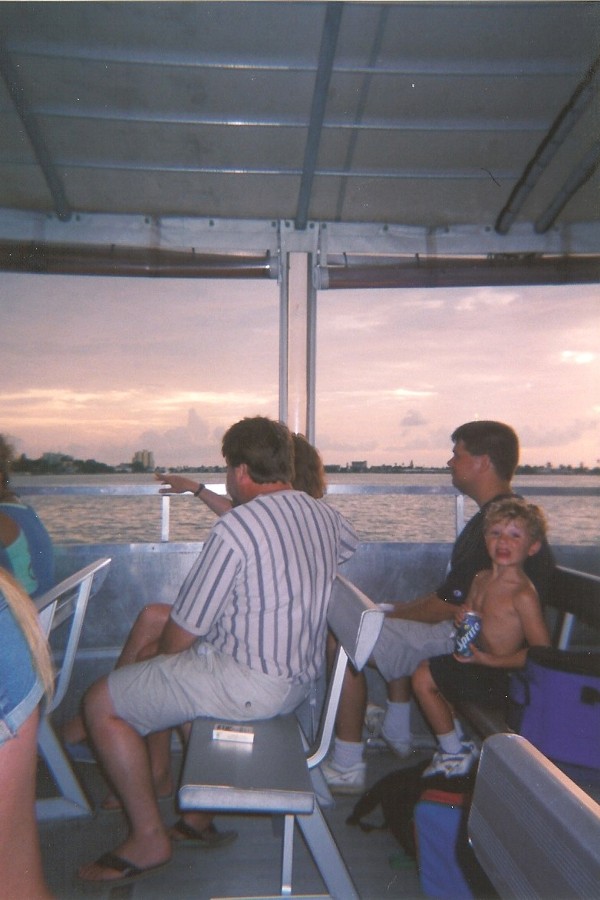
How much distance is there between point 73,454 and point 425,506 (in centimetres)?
3752

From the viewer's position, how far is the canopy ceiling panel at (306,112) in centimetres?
307

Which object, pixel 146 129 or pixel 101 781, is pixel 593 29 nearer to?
pixel 146 129

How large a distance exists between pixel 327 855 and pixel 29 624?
118 cm

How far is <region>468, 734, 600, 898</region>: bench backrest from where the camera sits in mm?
432

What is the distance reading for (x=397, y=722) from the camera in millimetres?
2779

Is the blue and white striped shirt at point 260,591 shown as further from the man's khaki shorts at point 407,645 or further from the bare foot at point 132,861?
the man's khaki shorts at point 407,645

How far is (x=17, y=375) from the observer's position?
4.61 meters

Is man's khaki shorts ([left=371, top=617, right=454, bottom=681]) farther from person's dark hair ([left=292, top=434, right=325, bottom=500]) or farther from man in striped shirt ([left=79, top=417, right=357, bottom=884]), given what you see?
man in striped shirt ([left=79, top=417, right=357, bottom=884])

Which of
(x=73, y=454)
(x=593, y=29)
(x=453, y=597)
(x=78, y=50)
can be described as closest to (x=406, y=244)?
(x=593, y=29)

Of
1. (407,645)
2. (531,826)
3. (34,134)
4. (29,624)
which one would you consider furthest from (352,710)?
(34,134)

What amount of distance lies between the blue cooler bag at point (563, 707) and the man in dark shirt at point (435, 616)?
56 cm

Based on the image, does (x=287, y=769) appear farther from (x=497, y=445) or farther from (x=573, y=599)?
(x=497, y=445)

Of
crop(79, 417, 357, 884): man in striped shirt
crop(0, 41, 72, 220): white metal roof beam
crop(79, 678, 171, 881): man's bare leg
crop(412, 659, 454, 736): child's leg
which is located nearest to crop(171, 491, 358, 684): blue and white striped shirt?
crop(79, 417, 357, 884): man in striped shirt

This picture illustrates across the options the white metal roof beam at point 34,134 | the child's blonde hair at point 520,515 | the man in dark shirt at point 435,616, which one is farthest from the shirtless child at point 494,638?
the white metal roof beam at point 34,134
